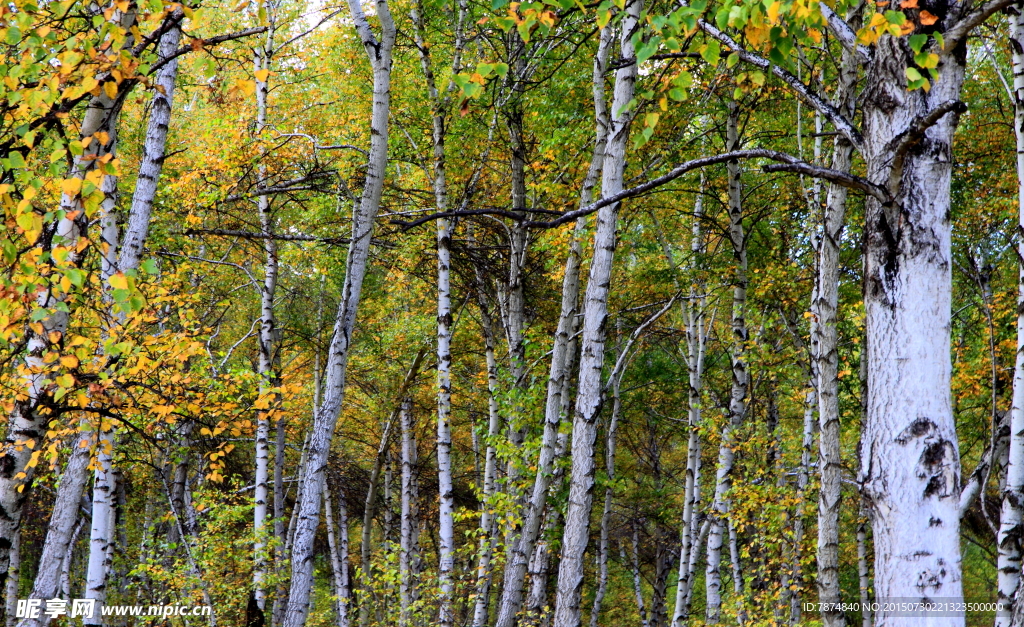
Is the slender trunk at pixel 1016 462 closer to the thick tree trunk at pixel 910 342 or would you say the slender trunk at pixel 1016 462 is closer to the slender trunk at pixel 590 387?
the slender trunk at pixel 590 387

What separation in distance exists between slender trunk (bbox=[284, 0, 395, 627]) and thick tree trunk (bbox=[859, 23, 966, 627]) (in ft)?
13.5

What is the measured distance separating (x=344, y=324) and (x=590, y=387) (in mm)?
2053

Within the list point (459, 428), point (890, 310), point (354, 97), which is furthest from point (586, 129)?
point (459, 428)

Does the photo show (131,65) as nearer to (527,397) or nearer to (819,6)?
(819,6)

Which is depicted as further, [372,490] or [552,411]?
[372,490]

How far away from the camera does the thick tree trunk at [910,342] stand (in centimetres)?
237

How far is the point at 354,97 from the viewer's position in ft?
44.7

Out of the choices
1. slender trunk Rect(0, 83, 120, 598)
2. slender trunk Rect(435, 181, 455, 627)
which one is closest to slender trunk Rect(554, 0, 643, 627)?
slender trunk Rect(0, 83, 120, 598)

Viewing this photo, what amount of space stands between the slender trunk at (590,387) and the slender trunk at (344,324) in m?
1.84

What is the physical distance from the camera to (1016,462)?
519 cm

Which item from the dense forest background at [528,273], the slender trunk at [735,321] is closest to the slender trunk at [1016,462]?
the dense forest background at [528,273]

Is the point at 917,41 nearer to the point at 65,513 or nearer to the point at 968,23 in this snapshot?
the point at 968,23

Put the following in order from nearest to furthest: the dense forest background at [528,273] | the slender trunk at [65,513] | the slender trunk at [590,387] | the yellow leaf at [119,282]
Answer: the dense forest background at [528,273] → the yellow leaf at [119,282] → the slender trunk at [590,387] → the slender trunk at [65,513]

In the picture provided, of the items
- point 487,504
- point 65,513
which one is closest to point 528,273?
point 487,504
